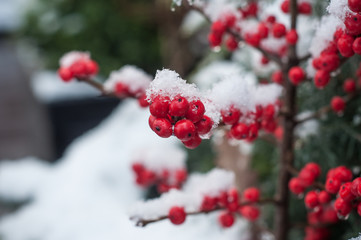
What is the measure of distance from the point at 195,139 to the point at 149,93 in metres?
0.05

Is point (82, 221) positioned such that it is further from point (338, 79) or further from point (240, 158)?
point (338, 79)

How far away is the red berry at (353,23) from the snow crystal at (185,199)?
0.24 m

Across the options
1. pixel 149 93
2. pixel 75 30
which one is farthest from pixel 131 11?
pixel 149 93

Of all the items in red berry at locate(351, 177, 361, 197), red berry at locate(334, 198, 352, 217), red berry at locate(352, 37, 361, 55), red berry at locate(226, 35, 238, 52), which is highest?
red berry at locate(226, 35, 238, 52)

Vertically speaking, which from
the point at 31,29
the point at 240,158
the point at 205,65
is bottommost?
the point at 240,158

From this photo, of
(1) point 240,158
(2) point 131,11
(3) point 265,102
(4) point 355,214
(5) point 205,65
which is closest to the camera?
(3) point 265,102

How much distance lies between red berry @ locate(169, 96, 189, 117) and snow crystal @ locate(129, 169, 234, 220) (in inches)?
6.4

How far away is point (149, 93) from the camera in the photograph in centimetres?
30

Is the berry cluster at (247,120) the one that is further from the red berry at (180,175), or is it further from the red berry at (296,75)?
the red berry at (180,175)

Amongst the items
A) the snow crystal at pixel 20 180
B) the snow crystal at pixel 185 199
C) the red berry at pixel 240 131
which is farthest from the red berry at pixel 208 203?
the snow crystal at pixel 20 180

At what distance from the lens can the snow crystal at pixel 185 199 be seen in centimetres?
42

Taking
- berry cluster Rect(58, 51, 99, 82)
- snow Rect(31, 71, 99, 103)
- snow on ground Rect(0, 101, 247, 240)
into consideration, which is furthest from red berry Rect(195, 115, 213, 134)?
snow Rect(31, 71, 99, 103)

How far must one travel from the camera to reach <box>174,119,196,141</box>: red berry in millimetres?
285

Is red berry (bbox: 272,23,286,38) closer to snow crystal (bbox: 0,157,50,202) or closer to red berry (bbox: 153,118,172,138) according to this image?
red berry (bbox: 153,118,172,138)
